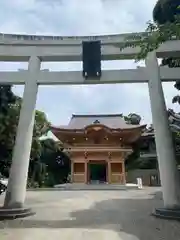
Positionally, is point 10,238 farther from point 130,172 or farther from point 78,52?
point 130,172

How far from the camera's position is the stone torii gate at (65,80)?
733 centimetres

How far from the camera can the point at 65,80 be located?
8422 mm

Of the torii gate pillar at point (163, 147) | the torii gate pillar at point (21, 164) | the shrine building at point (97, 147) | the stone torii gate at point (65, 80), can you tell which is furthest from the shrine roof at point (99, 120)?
the torii gate pillar at point (163, 147)

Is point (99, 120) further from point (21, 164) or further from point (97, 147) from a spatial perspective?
point (21, 164)

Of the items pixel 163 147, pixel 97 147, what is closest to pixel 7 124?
pixel 163 147

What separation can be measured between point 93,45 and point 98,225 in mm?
4996

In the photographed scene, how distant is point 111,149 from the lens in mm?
20703

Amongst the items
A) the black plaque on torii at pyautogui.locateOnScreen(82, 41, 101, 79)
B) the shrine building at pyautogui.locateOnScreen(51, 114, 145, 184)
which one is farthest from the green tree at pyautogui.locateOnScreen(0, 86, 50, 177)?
the shrine building at pyautogui.locateOnScreen(51, 114, 145, 184)

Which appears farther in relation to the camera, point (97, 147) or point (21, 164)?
point (97, 147)

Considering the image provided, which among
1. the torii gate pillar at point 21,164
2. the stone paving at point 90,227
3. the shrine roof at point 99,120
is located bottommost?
the stone paving at point 90,227

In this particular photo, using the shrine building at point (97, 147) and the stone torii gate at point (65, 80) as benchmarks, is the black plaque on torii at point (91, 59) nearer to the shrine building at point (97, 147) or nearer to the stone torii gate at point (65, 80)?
the stone torii gate at point (65, 80)

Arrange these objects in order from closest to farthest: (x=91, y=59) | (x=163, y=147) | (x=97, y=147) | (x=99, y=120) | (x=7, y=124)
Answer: (x=163, y=147) → (x=7, y=124) → (x=91, y=59) → (x=97, y=147) → (x=99, y=120)

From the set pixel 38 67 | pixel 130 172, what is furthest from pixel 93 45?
pixel 130 172

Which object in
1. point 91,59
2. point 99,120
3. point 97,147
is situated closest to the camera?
point 91,59
